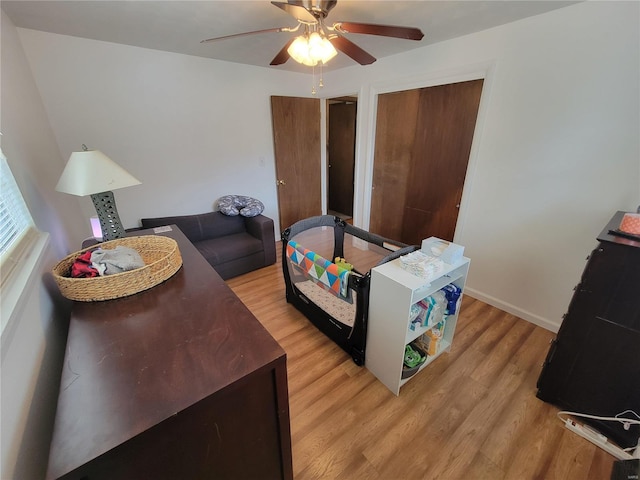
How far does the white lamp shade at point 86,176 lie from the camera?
44.7 inches

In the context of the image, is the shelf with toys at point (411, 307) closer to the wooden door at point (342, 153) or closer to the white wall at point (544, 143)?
the white wall at point (544, 143)

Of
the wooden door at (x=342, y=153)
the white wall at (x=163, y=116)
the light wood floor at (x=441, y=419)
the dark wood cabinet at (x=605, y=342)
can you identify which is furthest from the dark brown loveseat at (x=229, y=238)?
the dark wood cabinet at (x=605, y=342)

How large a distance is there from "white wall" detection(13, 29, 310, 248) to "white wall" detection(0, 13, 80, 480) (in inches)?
10.7

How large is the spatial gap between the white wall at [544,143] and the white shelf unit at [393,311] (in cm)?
94

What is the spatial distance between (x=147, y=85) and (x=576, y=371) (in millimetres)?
3926

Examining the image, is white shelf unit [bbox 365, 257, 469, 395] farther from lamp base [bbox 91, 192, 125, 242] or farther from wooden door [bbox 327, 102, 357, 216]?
wooden door [bbox 327, 102, 357, 216]

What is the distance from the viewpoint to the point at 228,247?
9.21 ft

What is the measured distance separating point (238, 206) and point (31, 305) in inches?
96.1

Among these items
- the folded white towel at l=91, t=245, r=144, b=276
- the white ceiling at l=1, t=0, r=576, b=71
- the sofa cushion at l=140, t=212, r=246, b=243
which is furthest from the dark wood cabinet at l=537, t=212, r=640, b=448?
the sofa cushion at l=140, t=212, r=246, b=243

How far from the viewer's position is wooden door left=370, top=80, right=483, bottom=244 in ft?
7.73

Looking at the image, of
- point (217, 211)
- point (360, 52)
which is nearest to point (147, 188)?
point (217, 211)

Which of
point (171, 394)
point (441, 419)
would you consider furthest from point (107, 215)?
point (441, 419)

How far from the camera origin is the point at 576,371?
1355mm

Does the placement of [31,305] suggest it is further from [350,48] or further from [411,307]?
[350,48]
